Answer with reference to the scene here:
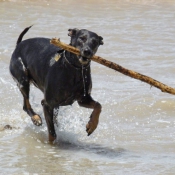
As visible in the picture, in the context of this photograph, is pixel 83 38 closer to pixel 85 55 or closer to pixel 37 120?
pixel 85 55

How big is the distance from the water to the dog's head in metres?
1.10

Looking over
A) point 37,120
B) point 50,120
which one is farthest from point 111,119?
point 50,120

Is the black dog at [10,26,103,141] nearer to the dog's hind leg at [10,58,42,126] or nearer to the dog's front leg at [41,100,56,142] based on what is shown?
the dog's front leg at [41,100,56,142]

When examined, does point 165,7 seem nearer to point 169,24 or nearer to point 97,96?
point 169,24

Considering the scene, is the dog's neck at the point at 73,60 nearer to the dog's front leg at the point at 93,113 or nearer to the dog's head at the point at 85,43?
the dog's head at the point at 85,43

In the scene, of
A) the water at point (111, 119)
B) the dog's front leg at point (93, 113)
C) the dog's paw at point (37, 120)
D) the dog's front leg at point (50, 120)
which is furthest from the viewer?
the dog's paw at point (37, 120)

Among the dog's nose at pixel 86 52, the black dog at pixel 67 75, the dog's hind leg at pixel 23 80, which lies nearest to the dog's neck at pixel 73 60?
the black dog at pixel 67 75

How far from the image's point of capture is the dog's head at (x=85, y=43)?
604 cm

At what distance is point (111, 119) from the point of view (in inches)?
309

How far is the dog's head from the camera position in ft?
19.8

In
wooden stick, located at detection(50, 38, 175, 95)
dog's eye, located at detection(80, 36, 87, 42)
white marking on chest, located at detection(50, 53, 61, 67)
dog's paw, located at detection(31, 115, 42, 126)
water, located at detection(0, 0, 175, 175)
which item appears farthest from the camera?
dog's paw, located at detection(31, 115, 42, 126)

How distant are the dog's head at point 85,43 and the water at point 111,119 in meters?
1.10

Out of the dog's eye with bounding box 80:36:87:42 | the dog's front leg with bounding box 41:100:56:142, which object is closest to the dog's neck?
the dog's eye with bounding box 80:36:87:42

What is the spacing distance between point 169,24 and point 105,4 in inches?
168
